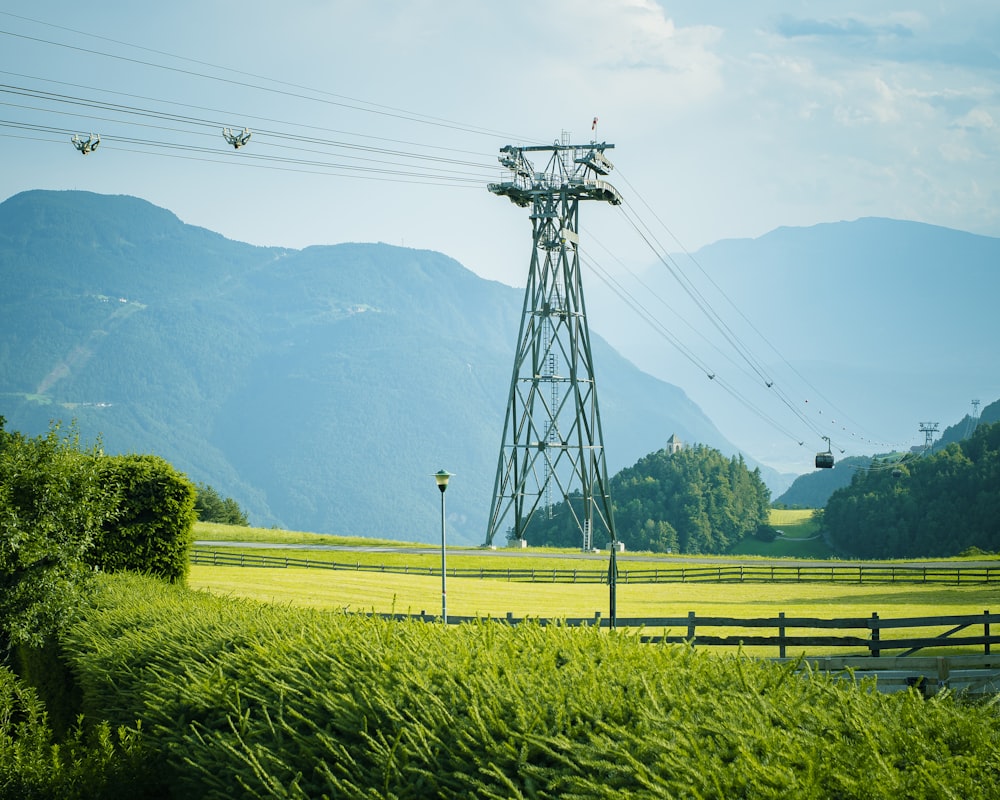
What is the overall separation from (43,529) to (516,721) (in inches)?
585

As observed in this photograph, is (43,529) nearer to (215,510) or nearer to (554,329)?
(554,329)

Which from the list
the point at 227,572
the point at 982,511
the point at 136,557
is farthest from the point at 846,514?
the point at 136,557

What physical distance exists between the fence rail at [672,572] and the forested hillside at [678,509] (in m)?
59.7

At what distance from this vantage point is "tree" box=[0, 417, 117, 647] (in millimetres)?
17766

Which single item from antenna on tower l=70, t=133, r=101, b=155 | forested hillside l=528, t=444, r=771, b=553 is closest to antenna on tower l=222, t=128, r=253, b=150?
antenna on tower l=70, t=133, r=101, b=155

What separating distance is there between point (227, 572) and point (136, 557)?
22715 mm

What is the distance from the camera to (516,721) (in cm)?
641

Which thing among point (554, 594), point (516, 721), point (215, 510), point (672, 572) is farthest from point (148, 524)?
point (215, 510)

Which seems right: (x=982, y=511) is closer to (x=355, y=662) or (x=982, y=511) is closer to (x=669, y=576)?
(x=669, y=576)

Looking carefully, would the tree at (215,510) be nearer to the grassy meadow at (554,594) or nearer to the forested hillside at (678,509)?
the forested hillside at (678,509)

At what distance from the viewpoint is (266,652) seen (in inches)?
356

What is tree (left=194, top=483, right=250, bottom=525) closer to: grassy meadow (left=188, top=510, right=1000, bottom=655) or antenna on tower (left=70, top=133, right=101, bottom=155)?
grassy meadow (left=188, top=510, right=1000, bottom=655)

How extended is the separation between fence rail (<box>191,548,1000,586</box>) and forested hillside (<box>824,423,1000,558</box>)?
37176 mm

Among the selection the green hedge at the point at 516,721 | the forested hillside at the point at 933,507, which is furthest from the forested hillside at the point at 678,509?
the green hedge at the point at 516,721
